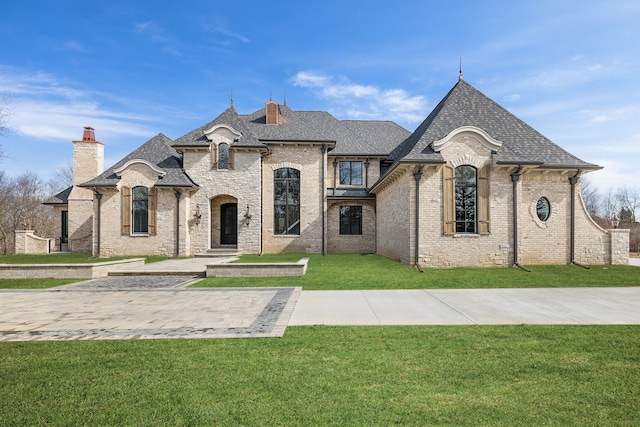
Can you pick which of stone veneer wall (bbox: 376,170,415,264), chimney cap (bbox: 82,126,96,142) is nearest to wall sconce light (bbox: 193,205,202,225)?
stone veneer wall (bbox: 376,170,415,264)

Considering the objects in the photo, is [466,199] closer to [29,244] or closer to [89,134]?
[89,134]

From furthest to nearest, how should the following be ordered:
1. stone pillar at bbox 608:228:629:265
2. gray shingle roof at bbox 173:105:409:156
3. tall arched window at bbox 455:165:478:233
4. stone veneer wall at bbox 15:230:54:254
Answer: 1. stone veneer wall at bbox 15:230:54:254
2. gray shingle roof at bbox 173:105:409:156
3. stone pillar at bbox 608:228:629:265
4. tall arched window at bbox 455:165:478:233

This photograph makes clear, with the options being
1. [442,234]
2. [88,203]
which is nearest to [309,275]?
[442,234]

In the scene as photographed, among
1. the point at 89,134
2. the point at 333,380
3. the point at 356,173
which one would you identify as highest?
the point at 89,134

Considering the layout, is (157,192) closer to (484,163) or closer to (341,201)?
(341,201)

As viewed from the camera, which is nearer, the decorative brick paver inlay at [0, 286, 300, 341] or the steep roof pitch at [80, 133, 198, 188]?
Result: the decorative brick paver inlay at [0, 286, 300, 341]

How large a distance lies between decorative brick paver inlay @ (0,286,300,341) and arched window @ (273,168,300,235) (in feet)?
38.8

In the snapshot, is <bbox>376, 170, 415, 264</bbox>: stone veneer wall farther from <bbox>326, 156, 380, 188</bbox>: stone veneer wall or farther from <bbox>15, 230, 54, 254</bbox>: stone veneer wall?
<bbox>15, 230, 54, 254</bbox>: stone veneer wall

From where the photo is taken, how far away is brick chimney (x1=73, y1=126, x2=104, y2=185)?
78.0 feet

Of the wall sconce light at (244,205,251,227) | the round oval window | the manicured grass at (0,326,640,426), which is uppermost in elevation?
the round oval window

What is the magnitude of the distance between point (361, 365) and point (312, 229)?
17007mm

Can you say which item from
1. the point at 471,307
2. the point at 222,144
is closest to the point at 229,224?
the point at 222,144

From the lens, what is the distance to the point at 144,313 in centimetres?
675

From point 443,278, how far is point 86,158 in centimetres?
2443
